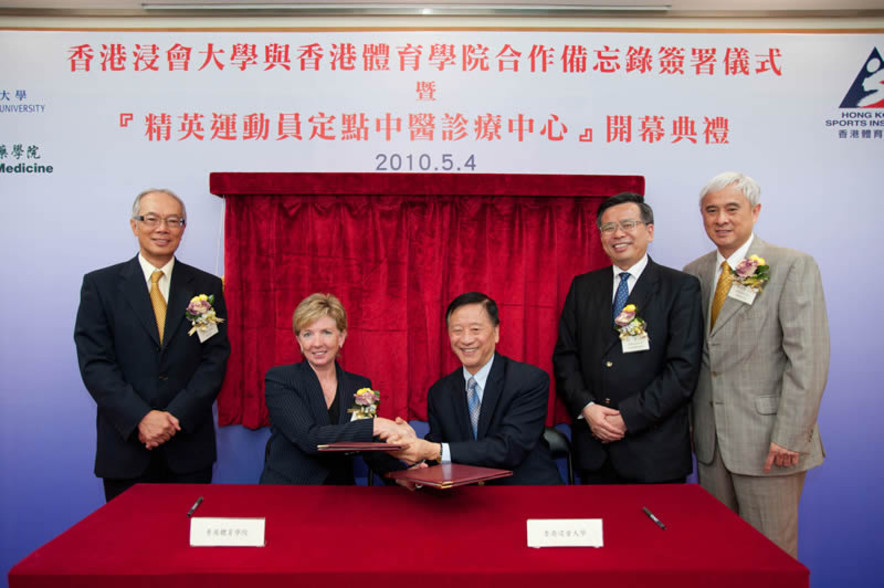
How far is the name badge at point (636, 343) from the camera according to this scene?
235cm

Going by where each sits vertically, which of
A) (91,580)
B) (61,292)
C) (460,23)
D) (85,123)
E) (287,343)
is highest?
(460,23)

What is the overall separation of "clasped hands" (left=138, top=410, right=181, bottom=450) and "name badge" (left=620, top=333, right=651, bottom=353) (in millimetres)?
1942

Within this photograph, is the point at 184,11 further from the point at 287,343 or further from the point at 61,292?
the point at 287,343

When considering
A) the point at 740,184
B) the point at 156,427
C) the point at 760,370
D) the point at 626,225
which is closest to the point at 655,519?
the point at 760,370

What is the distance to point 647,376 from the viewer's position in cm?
236

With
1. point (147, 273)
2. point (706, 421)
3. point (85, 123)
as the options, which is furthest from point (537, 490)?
point (85, 123)

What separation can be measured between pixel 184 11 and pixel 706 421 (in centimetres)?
327

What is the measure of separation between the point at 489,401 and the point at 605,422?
505mm

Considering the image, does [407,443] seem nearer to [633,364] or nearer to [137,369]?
[633,364]

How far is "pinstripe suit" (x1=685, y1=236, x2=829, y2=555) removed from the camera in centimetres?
215

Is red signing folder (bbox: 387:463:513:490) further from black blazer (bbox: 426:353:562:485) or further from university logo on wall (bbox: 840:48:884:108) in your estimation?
university logo on wall (bbox: 840:48:884:108)

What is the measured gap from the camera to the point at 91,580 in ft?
4.19

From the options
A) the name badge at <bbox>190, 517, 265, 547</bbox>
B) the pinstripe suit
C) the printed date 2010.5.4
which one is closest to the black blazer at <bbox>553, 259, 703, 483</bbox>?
the pinstripe suit

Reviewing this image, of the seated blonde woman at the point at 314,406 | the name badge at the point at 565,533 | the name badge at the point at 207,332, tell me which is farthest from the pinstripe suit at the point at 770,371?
the name badge at the point at 207,332
